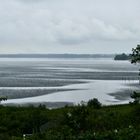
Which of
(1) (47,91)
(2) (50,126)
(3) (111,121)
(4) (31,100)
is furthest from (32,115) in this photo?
(1) (47,91)

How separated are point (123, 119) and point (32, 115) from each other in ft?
28.4

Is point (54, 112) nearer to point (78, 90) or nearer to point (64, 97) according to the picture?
point (64, 97)

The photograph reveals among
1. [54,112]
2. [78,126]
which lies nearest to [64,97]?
[54,112]

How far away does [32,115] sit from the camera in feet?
138

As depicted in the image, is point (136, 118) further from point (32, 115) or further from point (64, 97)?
point (64, 97)

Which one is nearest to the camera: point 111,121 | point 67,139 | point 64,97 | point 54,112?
point 67,139

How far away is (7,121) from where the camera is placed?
42000 millimetres

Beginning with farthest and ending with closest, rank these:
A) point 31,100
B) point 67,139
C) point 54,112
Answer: point 31,100 < point 54,112 < point 67,139

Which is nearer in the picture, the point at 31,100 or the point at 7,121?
the point at 7,121

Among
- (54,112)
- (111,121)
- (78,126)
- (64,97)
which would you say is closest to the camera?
(78,126)

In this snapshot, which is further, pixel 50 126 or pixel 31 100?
pixel 31 100

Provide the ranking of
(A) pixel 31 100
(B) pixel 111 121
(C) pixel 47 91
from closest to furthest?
1. (B) pixel 111 121
2. (A) pixel 31 100
3. (C) pixel 47 91

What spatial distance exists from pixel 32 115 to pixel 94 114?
19.5 feet

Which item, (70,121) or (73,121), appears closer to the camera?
(73,121)
